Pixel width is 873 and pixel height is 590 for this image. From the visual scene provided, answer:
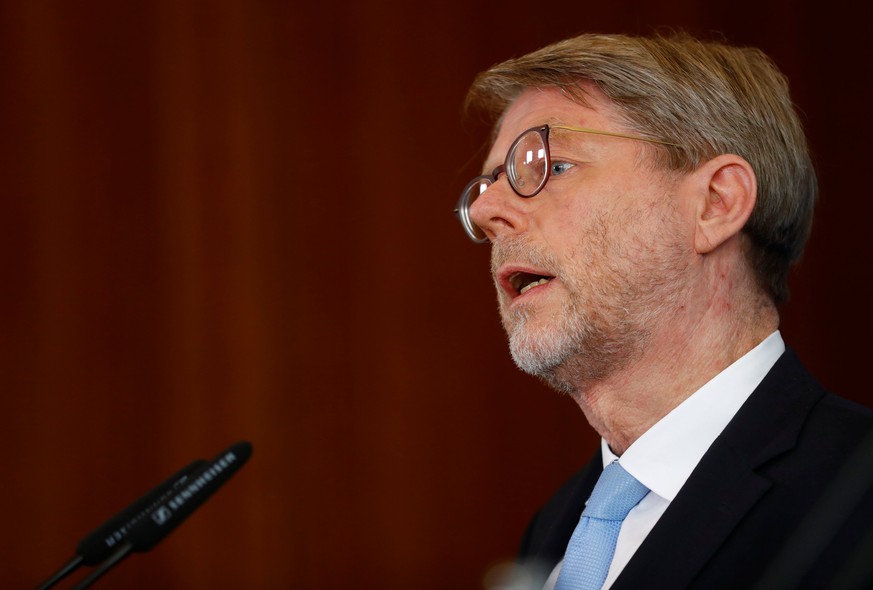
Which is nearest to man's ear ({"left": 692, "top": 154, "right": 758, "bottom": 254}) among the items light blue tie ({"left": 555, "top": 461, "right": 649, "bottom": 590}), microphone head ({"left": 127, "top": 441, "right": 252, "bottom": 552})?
light blue tie ({"left": 555, "top": 461, "right": 649, "bottom": 590})

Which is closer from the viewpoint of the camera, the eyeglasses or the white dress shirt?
the white dress shirt

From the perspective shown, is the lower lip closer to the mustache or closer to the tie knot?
the mustache

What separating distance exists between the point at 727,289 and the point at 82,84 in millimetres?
1804

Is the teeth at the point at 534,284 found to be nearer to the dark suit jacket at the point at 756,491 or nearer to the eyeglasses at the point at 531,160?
the eyeglasses at the point at 531,160

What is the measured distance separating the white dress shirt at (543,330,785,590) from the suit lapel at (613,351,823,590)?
0.05 metres

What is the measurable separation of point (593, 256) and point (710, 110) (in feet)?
1.04

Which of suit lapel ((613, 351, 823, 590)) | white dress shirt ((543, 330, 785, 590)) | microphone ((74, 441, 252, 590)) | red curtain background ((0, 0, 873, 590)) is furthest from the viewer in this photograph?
red curtain background ((0, 0, 873, 590))

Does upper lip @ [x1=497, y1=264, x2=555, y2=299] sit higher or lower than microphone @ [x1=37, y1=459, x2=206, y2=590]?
higher

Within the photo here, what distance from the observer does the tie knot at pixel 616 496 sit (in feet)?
4.37

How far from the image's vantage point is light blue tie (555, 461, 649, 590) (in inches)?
51.3

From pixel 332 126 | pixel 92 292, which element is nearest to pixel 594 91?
pixel 332 126

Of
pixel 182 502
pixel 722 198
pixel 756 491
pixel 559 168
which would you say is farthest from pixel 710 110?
pixel 182 502

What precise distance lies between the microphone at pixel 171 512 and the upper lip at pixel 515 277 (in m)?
0.55

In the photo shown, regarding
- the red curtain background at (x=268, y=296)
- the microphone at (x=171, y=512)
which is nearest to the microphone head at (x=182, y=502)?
the microphone at (x=171, y=512)
